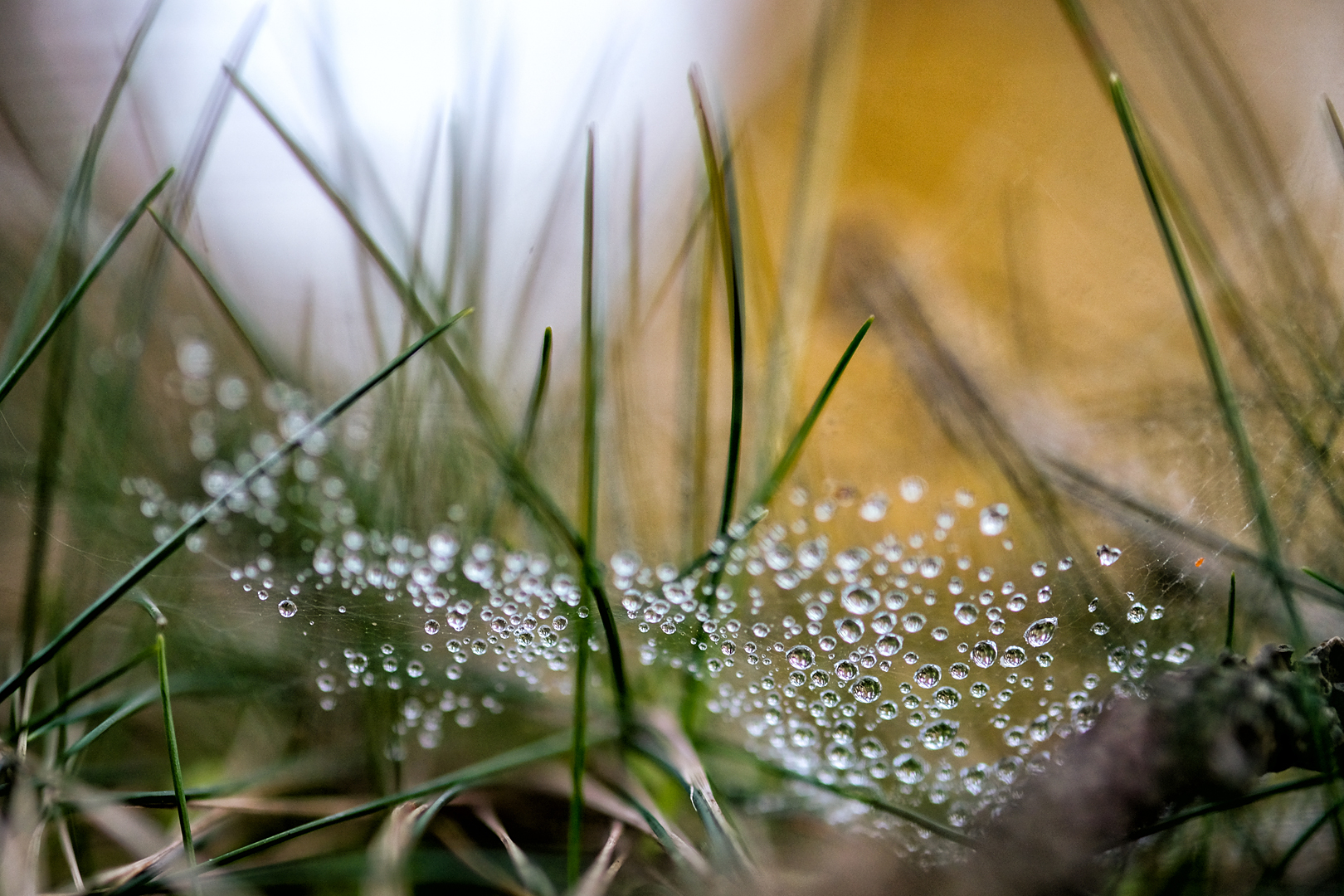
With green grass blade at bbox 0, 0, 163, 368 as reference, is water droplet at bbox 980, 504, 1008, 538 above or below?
below

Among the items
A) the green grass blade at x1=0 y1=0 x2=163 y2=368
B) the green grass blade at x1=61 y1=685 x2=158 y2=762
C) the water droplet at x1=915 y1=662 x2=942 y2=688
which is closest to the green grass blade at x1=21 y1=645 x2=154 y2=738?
the green grass blade at x1=61 y1=685 x2=158 y2=762

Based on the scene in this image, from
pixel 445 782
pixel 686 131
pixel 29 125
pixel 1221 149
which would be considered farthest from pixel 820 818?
pixel 29 125

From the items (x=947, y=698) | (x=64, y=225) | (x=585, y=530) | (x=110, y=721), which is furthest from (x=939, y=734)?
(x=64, y=225)

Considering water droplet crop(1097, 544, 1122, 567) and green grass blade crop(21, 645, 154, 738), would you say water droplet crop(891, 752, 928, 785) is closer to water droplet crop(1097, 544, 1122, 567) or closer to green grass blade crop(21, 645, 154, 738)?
water droplet crop(1097, 544, 1122, 567)

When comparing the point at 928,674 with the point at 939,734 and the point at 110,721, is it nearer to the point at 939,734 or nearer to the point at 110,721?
the point at 939,734

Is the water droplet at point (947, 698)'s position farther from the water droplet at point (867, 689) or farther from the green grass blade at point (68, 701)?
the green grass blade at point (68, 701)

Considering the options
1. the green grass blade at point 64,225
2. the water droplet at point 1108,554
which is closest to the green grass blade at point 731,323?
the water droplet at point 1108,554
